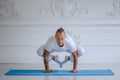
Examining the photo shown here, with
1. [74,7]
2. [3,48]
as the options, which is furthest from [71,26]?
[3,48]

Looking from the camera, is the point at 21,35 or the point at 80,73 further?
the point at 21,35

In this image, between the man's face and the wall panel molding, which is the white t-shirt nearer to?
the man's face

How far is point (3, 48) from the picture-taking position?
5383mm

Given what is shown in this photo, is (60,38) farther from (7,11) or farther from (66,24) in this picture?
(7,11)

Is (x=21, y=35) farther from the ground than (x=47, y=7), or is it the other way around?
(x=47, y=7)

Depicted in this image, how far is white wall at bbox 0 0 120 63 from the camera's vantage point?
17.1 feet

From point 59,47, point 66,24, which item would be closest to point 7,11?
point 66,24

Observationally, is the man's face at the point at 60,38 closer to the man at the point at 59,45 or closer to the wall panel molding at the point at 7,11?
the man at the point at 59,45

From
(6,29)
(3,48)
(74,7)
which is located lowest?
(3,48)

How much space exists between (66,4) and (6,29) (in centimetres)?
122

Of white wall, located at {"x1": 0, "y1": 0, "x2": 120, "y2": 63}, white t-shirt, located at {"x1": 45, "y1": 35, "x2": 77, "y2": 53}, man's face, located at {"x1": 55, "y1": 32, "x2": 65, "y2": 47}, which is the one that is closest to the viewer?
man's face, located at {"x1": 55, "y1": 32, "x2": 65, "y2": 47}

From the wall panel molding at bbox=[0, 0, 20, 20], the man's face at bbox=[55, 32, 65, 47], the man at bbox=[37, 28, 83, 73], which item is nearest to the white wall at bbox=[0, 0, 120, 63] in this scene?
the wall panel molding at bbox=[0, 0, 20, 20]

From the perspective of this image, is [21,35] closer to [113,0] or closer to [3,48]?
[3,48]

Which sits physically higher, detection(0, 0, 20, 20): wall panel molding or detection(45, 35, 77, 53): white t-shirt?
detection(0, 0, 20, 20): wall panel molding
